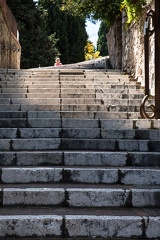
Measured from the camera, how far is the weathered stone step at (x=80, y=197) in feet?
10.4

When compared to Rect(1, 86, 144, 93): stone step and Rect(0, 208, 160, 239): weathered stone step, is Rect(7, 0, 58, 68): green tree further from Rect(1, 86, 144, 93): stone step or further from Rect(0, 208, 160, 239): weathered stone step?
Rect(0, 208, 160, 239): weathered stone step

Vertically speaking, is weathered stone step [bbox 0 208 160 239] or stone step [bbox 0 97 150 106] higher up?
stone step [bbox 0 97 150 106]

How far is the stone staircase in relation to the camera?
2830mm

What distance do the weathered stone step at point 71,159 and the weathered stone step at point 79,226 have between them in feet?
3.40

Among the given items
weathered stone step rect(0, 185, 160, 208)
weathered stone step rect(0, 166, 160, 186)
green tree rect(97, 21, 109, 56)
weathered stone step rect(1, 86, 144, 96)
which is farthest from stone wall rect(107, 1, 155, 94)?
green tree rect(97, 21, 109, 56)

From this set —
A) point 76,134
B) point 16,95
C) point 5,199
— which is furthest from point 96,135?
point 16,95

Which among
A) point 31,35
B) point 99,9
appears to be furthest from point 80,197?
point 31,35

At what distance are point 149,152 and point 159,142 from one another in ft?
0.92

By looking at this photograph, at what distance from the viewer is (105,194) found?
10.5ft

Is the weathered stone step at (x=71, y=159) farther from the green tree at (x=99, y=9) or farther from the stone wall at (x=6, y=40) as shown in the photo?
the green tree at (x=99, y=9)

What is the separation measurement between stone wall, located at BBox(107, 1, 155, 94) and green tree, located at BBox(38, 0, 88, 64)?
12.4 meters

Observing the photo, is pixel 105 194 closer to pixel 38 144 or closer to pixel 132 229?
pixel 132 229

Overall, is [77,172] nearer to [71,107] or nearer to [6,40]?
[71,107]

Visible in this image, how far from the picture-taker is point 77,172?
139 inches
